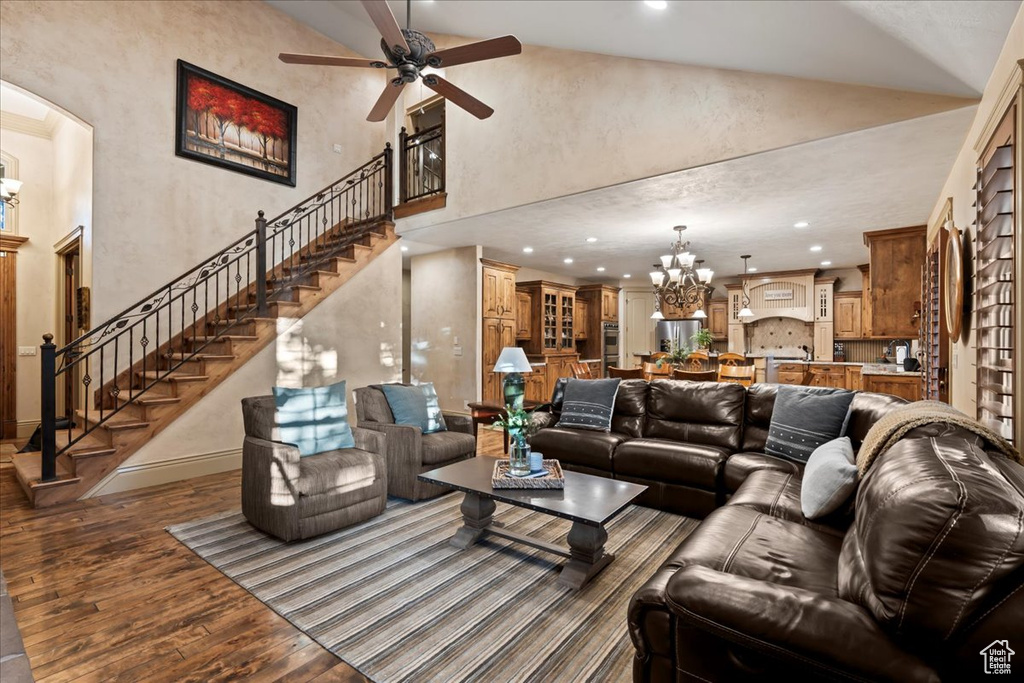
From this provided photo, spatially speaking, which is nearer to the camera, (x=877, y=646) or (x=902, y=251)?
(x=877, y=646)

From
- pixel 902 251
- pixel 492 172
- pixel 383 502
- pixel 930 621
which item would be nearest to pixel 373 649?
pixel 383 502

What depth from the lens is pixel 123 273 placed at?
4.79 meters

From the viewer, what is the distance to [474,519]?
2910 mm

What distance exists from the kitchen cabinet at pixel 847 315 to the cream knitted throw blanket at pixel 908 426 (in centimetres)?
797

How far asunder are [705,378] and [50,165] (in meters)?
8.39

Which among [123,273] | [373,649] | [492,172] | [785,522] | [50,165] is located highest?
[50,165]

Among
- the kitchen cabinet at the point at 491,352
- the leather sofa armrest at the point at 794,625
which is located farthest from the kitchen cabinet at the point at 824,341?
the leather sofa armrest at the point at 794,625

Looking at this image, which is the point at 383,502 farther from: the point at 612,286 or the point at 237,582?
the point at 612,286

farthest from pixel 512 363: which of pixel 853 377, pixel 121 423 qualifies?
pixel 853 377

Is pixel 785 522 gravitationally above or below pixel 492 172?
below

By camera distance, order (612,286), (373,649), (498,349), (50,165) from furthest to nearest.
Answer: (612,286) < (498,349) < (50,165) < (373,649)

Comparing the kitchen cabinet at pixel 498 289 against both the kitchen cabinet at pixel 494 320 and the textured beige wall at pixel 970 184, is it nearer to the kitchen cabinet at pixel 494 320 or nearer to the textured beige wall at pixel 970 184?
the kitchen cabinet at pixel 494 320

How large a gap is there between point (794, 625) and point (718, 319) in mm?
10106

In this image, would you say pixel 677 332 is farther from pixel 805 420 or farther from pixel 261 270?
pixel 261 270
